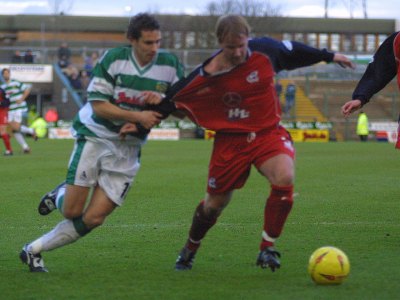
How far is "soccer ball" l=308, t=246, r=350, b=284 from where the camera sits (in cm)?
723

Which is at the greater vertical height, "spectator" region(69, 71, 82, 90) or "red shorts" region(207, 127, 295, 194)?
"red shorts" region(207, 127, 295, 194)

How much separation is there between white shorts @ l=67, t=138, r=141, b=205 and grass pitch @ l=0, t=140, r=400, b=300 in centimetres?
69

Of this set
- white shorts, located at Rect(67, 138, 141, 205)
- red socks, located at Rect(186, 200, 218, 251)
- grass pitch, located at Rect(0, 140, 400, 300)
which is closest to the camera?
grass pitch, located at Rect(0, 140, 400, 300)

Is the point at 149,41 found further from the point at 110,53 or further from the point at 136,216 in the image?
the point at 136,216

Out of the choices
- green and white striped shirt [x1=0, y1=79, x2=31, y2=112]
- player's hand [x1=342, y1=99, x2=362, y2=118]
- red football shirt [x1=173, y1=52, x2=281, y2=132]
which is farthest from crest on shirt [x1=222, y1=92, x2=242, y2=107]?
green and white striped shirt [x1=0, y1=79, x2=31, y2=112]

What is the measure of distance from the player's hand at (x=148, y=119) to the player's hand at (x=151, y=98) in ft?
0.30

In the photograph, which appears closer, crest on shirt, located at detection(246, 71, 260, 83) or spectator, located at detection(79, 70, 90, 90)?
crest on shirt, located at detection(246, 71, 260, 83)

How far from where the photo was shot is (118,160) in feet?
25.7

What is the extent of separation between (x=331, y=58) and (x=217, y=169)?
4.10 ft

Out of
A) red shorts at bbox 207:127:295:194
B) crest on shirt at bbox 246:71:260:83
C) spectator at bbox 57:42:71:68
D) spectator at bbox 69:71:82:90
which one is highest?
crest on shirt at bbox 246:71:260:83

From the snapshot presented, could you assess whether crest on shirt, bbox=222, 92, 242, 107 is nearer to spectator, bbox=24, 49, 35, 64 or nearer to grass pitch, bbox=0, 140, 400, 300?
grass pitch, bbox=0, 140, 400, 300

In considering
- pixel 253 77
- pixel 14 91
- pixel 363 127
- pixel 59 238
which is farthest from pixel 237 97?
pixel 363 127

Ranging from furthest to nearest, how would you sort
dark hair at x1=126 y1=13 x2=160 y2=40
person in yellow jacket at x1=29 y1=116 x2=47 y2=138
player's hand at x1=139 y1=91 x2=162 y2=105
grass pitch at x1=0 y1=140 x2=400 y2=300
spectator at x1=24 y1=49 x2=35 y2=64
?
spectator at x1=24 y1=49 x2=35 y2=64
person in yellow jacket at x1=29 y1=116 x2=47 y2=138
player's hand at x1=139 y1=91 x2=162 y2=105
dark hair at x1=126 y1=13 x2=160 y2=40
grass pitch at x1=0 y1=140 x2=400 y2=300

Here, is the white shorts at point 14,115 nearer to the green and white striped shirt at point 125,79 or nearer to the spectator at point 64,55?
the green and white striped shirt at point 125,79
